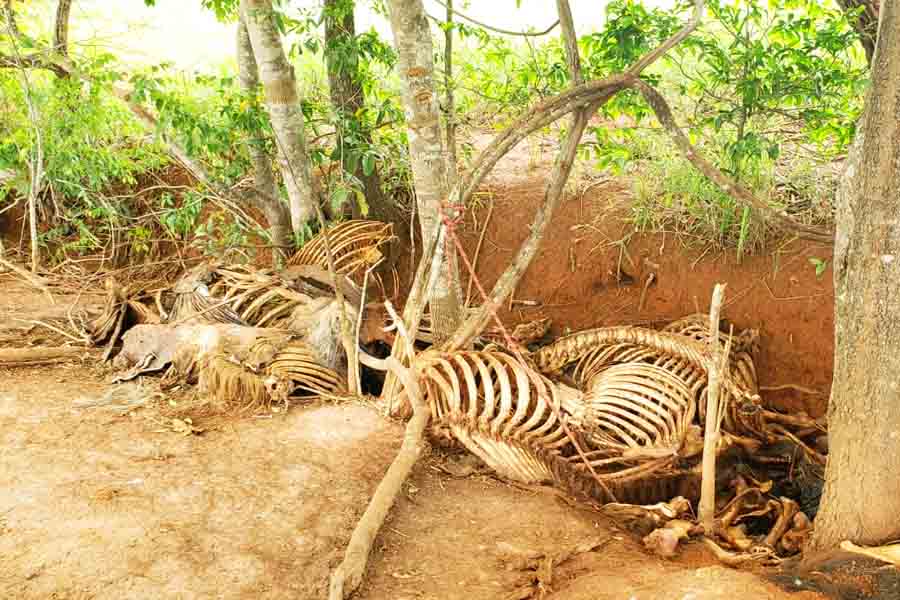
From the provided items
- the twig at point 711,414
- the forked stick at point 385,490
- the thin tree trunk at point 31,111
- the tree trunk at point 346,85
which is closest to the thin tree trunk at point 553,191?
the forked stick at point 385,490

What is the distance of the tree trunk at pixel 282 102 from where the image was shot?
14.4 feet

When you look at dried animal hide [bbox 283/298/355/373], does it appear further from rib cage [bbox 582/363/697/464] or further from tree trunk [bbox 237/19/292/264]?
rib cage [bbox 582/363/697/464]

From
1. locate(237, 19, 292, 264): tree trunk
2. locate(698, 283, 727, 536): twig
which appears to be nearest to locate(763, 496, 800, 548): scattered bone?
locate(698, 283, 727, 536): twig

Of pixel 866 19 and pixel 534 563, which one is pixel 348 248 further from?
pixel 866 19

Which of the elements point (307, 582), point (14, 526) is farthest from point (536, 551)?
point (14, 526)

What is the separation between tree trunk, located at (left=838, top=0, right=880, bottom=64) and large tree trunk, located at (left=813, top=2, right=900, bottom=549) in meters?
1.26

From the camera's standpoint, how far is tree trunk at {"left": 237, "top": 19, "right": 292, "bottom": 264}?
513cm

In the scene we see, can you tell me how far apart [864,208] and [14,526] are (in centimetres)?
269

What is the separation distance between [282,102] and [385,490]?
289cm

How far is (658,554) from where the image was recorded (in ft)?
7.96

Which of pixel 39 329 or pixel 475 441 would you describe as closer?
pixel 475 441

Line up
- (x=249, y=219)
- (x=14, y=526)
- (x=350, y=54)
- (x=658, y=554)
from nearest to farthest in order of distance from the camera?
1. (x=14, y=526)
2. (x=658, y=554)
3. (x=350, y=54)
4. (x=249, y=219)

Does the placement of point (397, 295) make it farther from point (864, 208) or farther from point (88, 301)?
point (864, 208)

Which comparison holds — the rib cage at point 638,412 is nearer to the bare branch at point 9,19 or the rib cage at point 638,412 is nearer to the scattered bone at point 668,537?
the scattered bone at point 668,537
